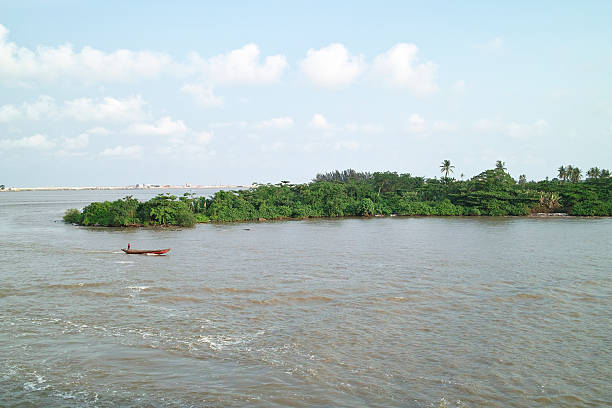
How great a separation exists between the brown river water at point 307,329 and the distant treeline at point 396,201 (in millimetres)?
17766

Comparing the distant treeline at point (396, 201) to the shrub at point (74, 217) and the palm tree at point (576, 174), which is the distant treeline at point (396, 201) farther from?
the palm tree at point (576, 174)

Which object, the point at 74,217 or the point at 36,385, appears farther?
the point at 74,217

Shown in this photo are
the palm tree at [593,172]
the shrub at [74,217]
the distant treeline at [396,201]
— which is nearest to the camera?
the shrub at [74,217]

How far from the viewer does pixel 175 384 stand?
766 centimetres

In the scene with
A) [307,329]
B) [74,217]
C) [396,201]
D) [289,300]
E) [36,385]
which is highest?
[396,201]

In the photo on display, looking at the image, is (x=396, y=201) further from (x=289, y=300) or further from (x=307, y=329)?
(x=307, y=329)

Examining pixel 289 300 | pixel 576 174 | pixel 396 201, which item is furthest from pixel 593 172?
pixel 289 300

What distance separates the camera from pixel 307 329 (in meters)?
10.4

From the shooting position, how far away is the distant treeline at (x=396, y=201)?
3888cm

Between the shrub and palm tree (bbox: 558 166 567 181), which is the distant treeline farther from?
palm tree (bbox: 558 166 567 181)

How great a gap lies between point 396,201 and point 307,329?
122 ft

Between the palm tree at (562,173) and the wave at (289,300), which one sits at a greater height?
the palm tree at (562,173)

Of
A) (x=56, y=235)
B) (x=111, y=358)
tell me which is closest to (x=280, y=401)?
(x=111, y=358)

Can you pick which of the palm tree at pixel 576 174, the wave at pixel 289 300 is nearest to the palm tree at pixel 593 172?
the palm tree at pixel 576 174
